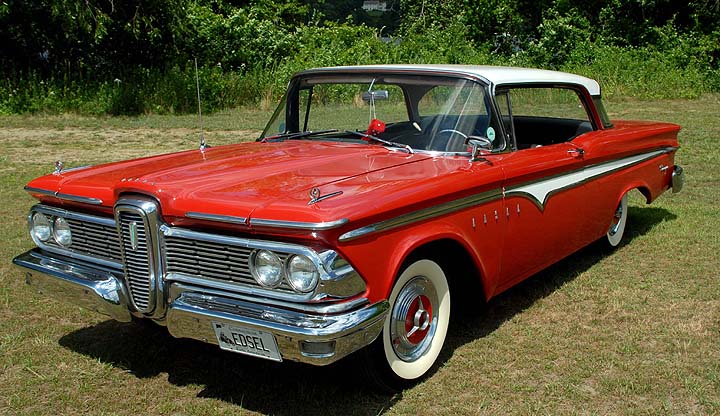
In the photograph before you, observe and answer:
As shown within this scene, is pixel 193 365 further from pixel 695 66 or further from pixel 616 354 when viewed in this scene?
pixel 695 66

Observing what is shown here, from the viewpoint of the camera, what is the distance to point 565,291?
16.6 feet

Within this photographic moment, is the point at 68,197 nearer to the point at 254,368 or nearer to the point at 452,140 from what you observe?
the point at 254,368

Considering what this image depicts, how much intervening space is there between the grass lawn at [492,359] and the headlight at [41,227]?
26.0 inches

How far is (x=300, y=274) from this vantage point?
10.1ft

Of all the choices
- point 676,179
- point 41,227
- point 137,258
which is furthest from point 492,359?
point 676,179

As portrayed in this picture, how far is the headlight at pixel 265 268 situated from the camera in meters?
3.12

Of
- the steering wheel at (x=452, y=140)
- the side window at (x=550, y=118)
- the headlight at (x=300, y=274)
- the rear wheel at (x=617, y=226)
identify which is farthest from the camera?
the rear wheel at (x=617, y=226)

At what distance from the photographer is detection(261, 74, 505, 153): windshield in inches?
168

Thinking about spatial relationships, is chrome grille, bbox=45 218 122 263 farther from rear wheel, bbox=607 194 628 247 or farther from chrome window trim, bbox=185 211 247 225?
rear wheel, bbox=607 194 628 247

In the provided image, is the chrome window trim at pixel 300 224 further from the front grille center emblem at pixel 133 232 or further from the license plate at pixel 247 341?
the front grille center emblem at pixel 133 232

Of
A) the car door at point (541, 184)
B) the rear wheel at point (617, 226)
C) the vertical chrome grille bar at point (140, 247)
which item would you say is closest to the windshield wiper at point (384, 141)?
the car door at point (541, 184)

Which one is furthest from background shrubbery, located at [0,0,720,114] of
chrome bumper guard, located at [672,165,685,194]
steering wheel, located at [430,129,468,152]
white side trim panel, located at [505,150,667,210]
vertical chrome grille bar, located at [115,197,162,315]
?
vertical chrome grille bar, located at [115,197,162,315]

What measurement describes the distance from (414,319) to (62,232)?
6.19 feet

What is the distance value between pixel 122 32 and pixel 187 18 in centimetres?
194
